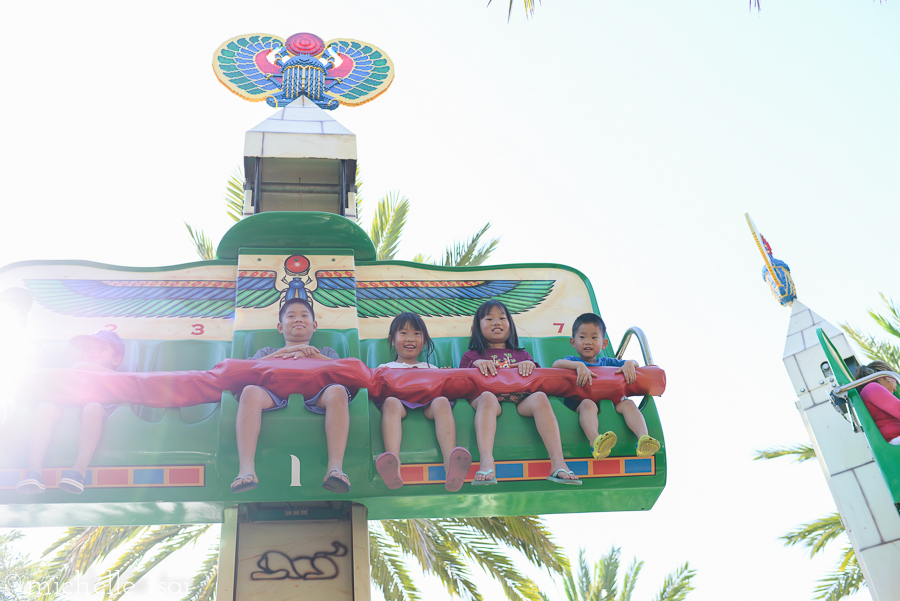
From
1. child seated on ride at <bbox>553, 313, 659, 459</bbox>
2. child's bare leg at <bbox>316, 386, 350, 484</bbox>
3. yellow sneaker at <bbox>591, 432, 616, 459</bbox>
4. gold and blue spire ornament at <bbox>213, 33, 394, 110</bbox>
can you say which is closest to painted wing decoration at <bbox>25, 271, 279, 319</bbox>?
child's bare leg at <bbox>316, 386, 350, 484</bbox>

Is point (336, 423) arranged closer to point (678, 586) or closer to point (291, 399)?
point (291, 399)

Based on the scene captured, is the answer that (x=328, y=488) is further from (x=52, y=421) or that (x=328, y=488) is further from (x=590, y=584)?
(x=590, y=584)

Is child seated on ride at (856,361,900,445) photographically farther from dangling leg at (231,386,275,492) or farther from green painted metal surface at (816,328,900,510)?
dangling leg at (231,386,275,492)

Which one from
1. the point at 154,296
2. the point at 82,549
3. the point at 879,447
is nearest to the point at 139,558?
the point at 82,549

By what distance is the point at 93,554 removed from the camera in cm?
980

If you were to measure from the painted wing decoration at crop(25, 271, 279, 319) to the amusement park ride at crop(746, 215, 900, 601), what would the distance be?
186 inches

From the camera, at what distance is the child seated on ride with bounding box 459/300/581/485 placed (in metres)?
5.43

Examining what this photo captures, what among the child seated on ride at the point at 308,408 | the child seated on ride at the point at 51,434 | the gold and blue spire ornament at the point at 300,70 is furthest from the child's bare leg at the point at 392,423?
the gold and blue spire ornament at the point at 300,70

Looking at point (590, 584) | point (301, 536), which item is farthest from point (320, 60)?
point (590, 584)

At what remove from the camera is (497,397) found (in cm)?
583

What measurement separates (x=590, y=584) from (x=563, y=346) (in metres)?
6.31

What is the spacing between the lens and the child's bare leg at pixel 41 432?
205 inches

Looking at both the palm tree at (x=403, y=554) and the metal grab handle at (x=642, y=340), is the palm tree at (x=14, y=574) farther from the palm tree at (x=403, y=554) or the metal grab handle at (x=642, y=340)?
the metal grab handle at (x=642, y=340)

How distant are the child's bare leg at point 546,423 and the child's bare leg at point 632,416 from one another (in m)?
0.52
